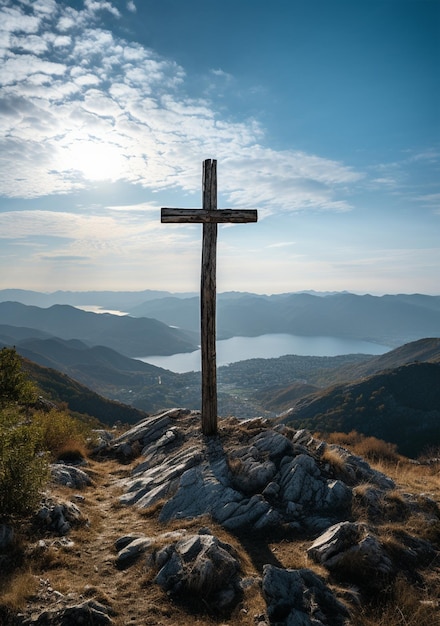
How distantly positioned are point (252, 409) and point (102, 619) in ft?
636

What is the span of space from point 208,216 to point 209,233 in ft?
2.00

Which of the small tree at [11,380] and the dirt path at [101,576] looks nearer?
the dirt path at [101,576]

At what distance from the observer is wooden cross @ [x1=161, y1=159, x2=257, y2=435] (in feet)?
42.1

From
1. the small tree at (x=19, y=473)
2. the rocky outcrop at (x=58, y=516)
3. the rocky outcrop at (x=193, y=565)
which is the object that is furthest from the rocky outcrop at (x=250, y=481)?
the small tree at (x=19, y=473)

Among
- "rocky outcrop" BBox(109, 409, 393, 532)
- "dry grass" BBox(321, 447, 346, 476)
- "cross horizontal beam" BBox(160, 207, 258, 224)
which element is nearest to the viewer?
"rocky outcrop" BBox(109, 409, 393, 532)

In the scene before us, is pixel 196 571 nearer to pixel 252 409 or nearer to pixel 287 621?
pixel 287 621

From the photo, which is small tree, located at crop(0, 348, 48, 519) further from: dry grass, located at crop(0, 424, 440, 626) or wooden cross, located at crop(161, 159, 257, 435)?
wooden cross, located at crop(161, 159, 257, 435)

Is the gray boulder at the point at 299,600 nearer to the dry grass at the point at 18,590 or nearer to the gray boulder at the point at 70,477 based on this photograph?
the dry grass at the point at 18,590

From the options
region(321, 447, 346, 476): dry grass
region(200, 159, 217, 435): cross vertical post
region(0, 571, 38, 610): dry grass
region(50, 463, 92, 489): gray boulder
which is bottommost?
region(50, 463, 92, 489): gray boulder

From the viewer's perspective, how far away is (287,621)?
5531 mm

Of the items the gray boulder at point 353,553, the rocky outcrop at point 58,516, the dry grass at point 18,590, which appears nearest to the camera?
the dry grass at point 18,590

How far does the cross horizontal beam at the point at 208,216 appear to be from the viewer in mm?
12750

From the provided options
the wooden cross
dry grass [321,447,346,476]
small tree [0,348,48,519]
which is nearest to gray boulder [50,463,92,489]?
small tree [0,348,48,519]

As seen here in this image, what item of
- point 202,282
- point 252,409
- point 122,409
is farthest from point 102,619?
point 252,409
